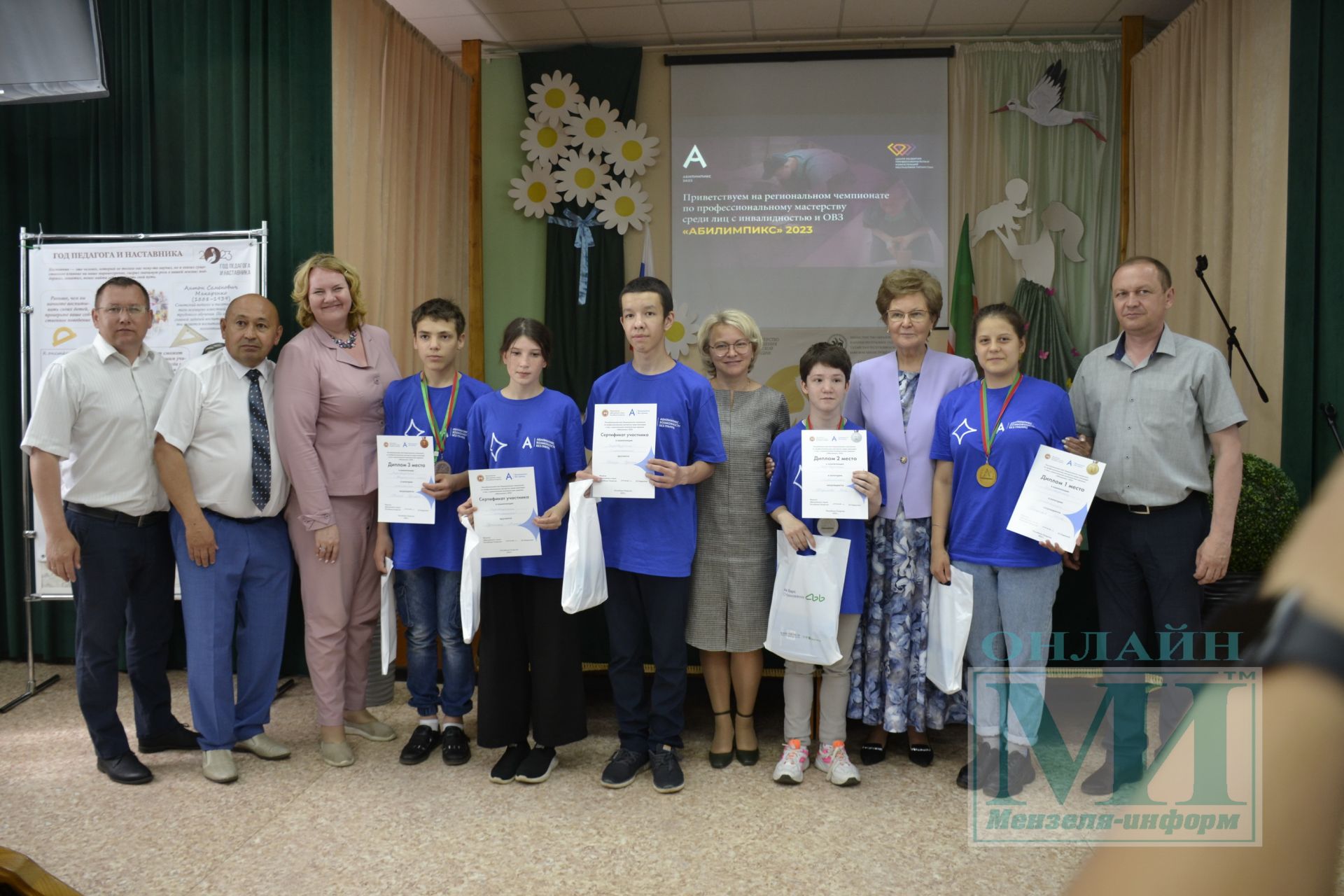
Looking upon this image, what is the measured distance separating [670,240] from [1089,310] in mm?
2749

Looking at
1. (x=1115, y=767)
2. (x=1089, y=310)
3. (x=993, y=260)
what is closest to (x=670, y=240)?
(x=993, y=260)

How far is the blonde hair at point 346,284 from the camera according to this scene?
3.31m

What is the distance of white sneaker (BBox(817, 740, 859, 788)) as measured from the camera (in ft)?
9.74

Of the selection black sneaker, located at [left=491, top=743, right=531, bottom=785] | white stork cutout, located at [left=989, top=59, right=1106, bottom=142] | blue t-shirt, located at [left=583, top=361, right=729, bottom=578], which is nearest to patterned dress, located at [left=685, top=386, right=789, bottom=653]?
blue t-shirt, located at [left=583, top=361, right=729, bottom=578]

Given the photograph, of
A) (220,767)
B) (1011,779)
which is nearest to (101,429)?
(220,767)

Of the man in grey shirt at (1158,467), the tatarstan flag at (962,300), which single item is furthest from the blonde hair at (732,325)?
the tatarstan flag at (962,300)

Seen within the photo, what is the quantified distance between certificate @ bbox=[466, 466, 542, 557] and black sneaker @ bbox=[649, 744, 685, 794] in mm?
806

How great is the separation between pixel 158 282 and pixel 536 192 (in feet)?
8.66

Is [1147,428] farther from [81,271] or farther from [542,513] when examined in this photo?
[81,271]

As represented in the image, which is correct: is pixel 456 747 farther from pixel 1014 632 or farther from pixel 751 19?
pixel 751 19

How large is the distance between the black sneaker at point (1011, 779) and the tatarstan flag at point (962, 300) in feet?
10.6

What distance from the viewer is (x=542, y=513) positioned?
303cm

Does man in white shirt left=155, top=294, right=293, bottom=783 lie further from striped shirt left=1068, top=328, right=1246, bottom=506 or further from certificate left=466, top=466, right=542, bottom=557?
striped shirt left=1068, top=328, right=1246, bottom=506

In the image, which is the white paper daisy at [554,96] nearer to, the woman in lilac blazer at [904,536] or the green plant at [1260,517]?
the woman in lilac blazer at [904,536]
